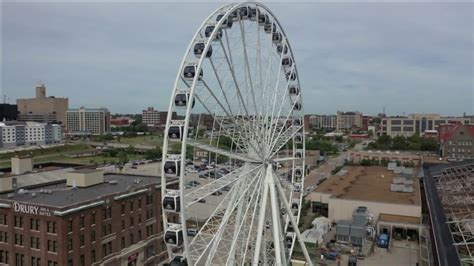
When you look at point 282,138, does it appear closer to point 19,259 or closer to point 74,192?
point 74,192

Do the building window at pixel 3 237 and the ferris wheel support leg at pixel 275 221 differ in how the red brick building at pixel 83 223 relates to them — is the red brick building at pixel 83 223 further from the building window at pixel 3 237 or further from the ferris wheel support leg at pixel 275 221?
the ferris wheel support leg at pixel 275 221

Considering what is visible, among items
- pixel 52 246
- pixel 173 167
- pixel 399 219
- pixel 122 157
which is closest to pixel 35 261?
pixel 52 246

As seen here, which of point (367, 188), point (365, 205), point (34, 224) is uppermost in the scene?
point (34, 224)

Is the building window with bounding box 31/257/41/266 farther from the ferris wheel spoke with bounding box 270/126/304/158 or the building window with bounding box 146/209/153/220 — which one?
the ferris wheel spoke with bounding box 270/126/304/158

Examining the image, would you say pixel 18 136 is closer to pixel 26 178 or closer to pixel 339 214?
pixel 26 178

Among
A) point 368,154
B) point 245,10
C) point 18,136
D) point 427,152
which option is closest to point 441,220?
point 245,10

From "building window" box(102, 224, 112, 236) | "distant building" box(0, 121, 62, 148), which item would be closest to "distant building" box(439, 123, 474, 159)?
"building window" box(102, 224, 112, 236)
